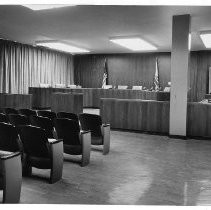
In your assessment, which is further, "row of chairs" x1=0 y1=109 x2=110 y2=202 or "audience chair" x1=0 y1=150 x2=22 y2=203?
"row of chairs" x1=0 y1=109 x2=110 y2=202

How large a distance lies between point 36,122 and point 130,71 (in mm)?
12908

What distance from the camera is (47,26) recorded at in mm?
9727

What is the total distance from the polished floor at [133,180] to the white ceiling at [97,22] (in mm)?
3395

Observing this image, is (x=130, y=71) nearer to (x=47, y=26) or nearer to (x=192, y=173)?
(x=47, y=26)

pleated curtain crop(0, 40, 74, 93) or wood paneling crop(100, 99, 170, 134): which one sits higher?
pleated curtain crop(0, 40, 74, 93)

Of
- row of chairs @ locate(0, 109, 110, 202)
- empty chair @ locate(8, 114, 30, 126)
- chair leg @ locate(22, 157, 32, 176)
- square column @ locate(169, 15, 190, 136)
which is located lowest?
chair leg @ locate(22, 157, 32, 176)

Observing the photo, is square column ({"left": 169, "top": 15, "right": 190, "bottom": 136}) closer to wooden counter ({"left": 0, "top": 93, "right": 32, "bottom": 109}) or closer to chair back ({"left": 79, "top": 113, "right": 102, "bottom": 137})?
chair back ({"left": 79, "top": 113, "right": 102, "bottom": 137})

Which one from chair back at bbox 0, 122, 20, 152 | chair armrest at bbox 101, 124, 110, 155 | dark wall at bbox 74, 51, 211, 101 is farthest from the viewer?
dark wall at bbox 74, 51, 211, 101

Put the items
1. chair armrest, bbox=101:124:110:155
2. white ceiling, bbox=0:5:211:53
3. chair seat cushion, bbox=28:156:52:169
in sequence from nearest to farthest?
chair seat cushion, bbox=28:156:52:169 → chair armrest, bbox=101:124:110:155 → white ceiling, bbox=0:5:211:53

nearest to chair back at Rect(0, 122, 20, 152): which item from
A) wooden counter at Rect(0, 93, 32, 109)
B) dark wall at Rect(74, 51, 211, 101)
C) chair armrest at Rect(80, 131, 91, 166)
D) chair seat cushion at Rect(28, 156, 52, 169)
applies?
chair seat cushion at Rect(28, 156, 52, 169)

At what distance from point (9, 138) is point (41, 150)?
41 cm

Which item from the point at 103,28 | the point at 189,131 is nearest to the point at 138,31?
the point at 103,28

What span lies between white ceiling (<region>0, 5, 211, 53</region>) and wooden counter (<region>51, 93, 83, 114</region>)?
2270 millimetres

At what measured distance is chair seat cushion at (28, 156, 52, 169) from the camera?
12.5 ft
